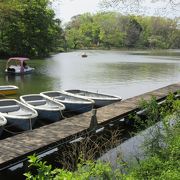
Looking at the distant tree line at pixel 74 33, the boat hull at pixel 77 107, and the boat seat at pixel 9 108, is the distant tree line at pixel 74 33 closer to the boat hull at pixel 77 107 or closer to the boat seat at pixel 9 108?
the boat hull at pixel 77 107

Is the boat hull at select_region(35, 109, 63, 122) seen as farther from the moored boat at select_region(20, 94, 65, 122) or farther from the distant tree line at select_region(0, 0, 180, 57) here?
the distant tree line at select_region(0, 0, 180, 57)

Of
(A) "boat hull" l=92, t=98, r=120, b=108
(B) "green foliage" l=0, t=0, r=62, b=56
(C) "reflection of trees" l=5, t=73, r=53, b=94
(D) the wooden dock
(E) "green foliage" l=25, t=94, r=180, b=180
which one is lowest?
(C) "reflection of trees" l=5, t=73, r=53, b=94

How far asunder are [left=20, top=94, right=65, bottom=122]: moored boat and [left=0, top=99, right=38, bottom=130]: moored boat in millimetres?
386

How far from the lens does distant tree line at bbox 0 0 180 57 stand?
53250 mm

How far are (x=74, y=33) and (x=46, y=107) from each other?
9406 centimetres

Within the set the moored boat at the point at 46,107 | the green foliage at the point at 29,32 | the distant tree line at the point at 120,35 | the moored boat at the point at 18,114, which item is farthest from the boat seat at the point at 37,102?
the distant tree line at the point at 120,35

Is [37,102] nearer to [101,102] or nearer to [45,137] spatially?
[101,102]

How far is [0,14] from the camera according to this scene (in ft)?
105

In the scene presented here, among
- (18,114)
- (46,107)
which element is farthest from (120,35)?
(18,114)

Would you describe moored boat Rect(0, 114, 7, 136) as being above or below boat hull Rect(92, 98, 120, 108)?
above

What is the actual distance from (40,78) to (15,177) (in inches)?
894

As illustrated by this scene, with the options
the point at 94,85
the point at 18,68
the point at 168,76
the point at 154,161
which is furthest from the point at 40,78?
the point at 154,161

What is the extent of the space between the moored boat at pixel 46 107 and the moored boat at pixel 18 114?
39 centimetres

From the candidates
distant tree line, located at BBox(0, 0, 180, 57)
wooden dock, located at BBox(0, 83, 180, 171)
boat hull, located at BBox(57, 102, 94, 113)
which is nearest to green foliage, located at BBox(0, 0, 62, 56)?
distant tree line, located at BBox(0, 0, 180, 57)
